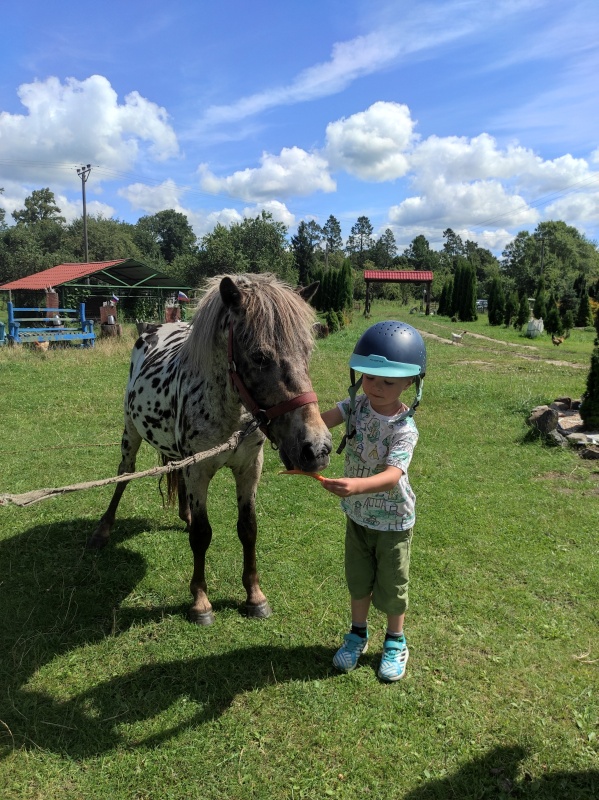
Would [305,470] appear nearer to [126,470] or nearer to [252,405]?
[252,405]

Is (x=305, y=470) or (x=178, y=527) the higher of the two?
(x=305, y=470)

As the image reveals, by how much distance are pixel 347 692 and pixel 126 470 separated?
2899 millimetres

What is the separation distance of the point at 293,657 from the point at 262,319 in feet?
6.90

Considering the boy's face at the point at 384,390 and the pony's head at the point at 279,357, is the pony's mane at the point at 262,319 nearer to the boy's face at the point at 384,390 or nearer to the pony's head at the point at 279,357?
the pony's head at the point at 279,357

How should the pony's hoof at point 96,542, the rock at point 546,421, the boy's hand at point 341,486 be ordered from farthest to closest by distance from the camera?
the rock at point 546,421, the pony's hoof at point 96,542, the boy's hand at point 341,486

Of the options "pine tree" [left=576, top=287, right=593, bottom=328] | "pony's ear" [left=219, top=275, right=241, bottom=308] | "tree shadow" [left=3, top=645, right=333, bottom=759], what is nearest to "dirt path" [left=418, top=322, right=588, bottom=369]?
"pine tree" [left=576, top=287, right=593, bottom=328]

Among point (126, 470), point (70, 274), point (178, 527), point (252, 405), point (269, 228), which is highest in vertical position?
point (269, 228)

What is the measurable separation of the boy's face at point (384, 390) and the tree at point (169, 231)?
97877mm

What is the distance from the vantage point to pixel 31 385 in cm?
1070

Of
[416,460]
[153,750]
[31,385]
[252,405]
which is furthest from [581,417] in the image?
[31,385]

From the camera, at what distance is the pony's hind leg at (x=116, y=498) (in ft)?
14.0

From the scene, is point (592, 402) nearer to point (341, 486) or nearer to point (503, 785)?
point (503, 785)

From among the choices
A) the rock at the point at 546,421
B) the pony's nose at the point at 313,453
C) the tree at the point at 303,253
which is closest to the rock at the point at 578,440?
the rock at the point at 546,421

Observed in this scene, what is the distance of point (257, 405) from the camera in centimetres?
243
